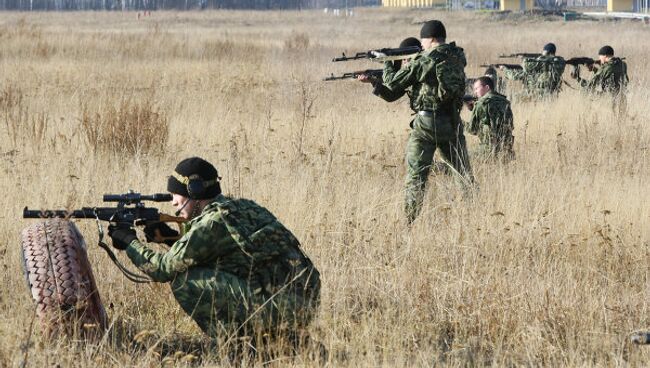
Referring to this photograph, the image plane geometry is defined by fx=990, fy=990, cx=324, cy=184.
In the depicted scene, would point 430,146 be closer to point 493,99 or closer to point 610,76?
point 493,99

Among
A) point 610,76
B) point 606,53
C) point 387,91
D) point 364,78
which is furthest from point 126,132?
point 606,53

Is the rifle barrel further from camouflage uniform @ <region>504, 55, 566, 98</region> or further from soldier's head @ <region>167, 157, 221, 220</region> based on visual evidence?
camouflage uniform @ <region>504, 55, 566, 98</region>

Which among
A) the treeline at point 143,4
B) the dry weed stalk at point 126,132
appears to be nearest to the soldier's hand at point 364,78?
the dry weed stalk at point 126,132

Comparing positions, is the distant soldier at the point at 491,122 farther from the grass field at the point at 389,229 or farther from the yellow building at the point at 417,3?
the yellow building at the point at 417,3

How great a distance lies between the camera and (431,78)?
7273 millimetres

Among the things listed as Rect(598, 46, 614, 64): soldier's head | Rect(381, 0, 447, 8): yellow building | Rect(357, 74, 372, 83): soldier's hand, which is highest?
Rect(381, 0, 447, 8): yellow building

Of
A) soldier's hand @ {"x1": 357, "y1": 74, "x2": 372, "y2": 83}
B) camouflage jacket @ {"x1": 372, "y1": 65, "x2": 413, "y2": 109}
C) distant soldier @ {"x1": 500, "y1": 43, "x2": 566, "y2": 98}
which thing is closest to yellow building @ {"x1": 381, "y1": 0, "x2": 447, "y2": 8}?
distant soldier @ {"x1": 500, "y1": 43, "x2": 566, "y2": 98}

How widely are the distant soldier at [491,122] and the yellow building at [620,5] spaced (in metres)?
70.3

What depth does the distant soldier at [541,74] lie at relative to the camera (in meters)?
14.0

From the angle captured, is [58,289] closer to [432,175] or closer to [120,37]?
[432,175]

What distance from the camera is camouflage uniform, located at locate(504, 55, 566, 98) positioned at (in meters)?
14.0

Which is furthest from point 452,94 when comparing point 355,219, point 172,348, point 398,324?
point 172,348

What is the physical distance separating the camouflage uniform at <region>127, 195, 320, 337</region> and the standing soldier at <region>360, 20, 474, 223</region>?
111 inches

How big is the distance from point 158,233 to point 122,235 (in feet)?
0.68
